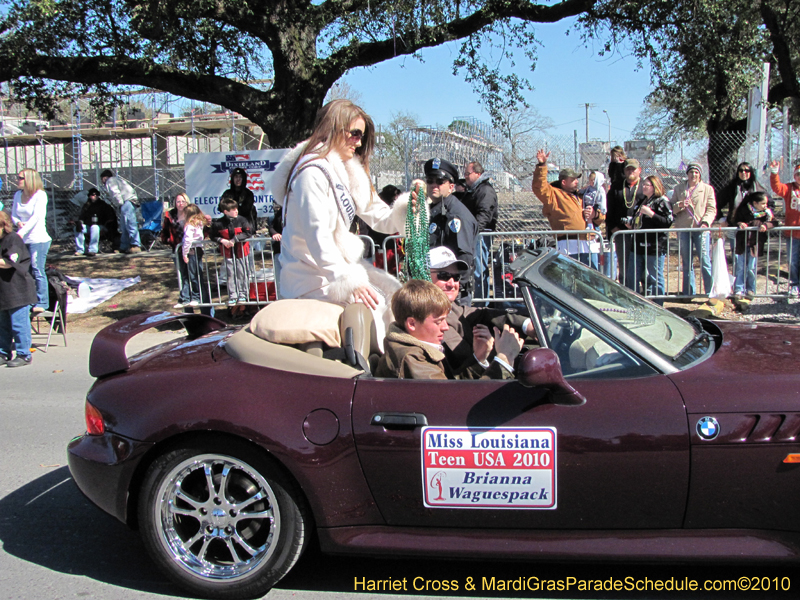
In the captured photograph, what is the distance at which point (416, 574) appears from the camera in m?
3.20

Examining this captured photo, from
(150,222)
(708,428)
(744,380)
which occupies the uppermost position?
(150,222)

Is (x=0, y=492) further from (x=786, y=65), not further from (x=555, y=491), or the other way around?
(x=786, y=65)

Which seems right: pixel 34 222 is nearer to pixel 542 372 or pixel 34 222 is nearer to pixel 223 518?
pixel 223 518

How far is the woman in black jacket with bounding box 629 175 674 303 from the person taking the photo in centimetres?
865

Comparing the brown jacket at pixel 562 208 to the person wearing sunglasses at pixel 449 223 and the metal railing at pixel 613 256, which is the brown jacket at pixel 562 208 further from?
the person wearing sunglasses at pixel 449 223

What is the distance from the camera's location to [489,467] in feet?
9.12

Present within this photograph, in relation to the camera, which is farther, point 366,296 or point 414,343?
point 366,296

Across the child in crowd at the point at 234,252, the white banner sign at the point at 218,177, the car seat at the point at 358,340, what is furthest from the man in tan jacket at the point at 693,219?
the white banner sign at the point at 218,177

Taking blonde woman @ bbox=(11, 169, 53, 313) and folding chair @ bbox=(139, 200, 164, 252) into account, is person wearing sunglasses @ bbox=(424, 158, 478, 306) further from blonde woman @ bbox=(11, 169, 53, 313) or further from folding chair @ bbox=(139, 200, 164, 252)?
folding chair @ bbox=(139, 200, 164, 252)

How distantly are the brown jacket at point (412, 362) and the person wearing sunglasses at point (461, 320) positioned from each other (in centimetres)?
39

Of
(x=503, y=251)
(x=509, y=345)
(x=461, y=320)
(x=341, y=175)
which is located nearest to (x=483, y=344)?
(x=509, y=345)

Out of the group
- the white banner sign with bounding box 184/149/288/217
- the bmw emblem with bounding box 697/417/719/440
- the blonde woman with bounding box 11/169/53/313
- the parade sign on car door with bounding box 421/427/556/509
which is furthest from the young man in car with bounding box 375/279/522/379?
the white banner sign with bounding box 184/149/288/217

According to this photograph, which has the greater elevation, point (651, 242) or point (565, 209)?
point (565, 209)

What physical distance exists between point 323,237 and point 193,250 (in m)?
6.52
